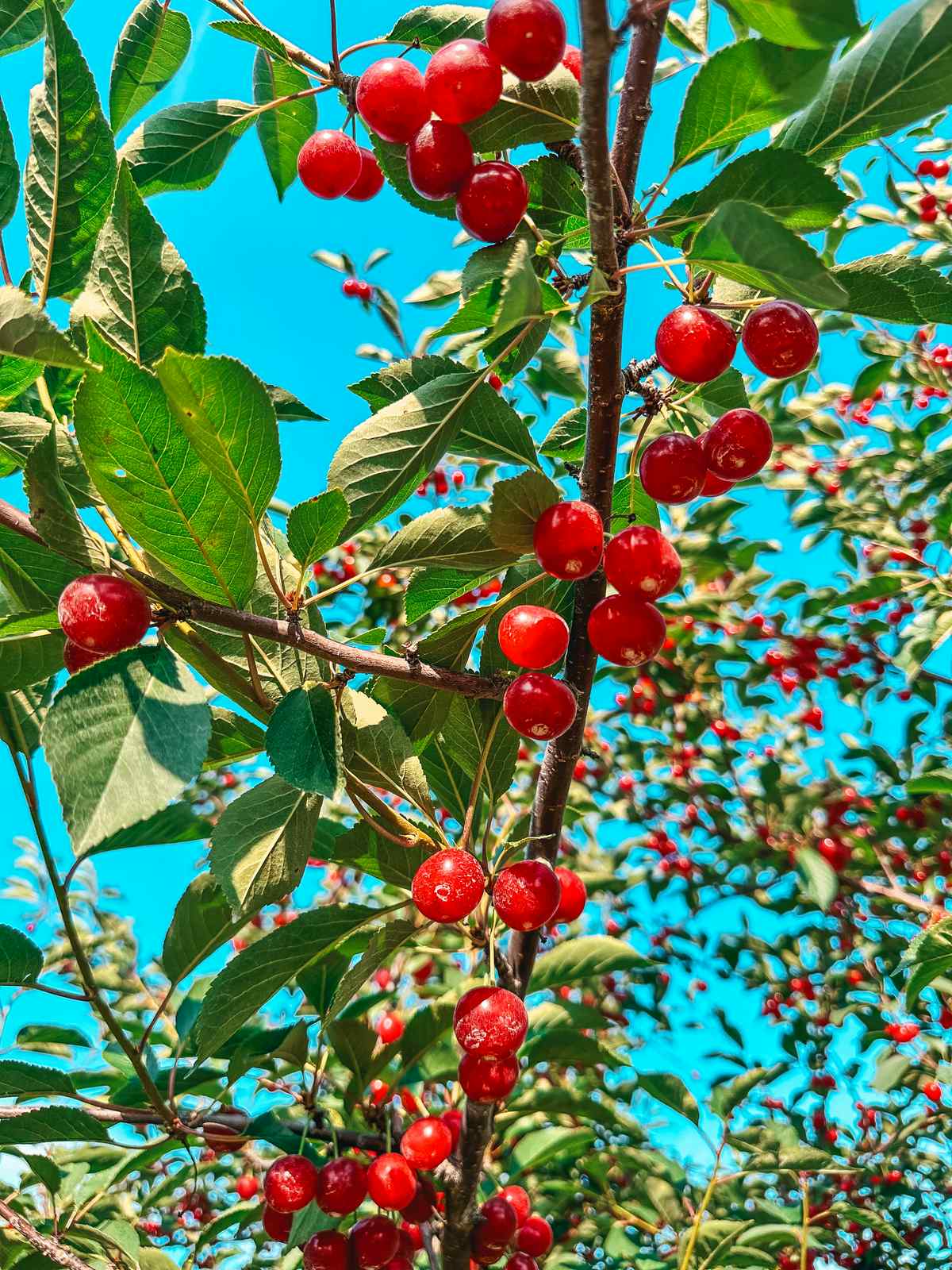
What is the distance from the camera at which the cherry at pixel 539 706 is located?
1.48m

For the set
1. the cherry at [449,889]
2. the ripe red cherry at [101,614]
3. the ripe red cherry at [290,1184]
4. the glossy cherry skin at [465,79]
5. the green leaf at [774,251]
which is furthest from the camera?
the ripe red cherry at [290,1184]

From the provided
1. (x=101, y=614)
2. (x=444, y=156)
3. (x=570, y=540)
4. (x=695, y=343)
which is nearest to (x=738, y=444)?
(x=695, y=343)

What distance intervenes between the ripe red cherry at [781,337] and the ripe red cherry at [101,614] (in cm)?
94

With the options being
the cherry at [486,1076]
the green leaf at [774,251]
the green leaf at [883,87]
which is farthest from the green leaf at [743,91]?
the cherry at [486,1076]

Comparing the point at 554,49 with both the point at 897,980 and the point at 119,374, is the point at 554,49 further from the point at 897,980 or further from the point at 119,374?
the point at 897,980

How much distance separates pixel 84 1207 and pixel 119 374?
266 cm

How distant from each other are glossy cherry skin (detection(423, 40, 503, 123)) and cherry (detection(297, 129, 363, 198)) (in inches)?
24.6

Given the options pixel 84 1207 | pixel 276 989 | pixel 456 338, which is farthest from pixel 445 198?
pixel 84 1207

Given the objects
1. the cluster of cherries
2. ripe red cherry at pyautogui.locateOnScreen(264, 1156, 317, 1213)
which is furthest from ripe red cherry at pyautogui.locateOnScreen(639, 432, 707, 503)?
ripe red cherry at pyautogui.locateOnScreen(264, 1156, 317, 1213)

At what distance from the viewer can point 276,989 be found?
71.6 inches

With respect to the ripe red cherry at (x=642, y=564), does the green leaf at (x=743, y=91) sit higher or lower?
higher

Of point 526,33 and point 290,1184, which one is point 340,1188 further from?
point 526,33

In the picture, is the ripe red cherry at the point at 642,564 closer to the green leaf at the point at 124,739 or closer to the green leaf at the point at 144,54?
the green leaf at the point at 124,739

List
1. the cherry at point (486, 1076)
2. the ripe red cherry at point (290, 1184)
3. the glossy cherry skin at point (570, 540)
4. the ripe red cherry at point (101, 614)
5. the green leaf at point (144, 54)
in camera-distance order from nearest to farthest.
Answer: the ripe red cherry at point (101, 614)
the glossy cherry skin at point (570, 540)
the cherry at point (486, 1076)
the green leaf at point (144, 54)
the ripe red cherry at point (290, 1184)
